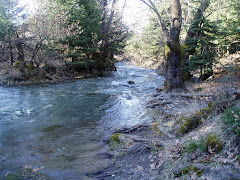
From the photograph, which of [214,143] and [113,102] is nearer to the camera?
[214,143]

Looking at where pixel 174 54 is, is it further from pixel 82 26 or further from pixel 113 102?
pixel 82 26

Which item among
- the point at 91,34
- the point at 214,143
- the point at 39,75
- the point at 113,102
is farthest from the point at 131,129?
the point at 91,34

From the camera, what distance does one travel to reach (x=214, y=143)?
4020mm

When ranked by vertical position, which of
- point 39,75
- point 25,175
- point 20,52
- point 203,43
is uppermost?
point 20,52

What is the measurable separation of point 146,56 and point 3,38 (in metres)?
19.5

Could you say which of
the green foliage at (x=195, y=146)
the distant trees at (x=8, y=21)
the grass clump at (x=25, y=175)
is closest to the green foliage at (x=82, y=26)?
the distant trees at (x=8, y=21)

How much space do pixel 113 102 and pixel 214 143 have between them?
345 inches

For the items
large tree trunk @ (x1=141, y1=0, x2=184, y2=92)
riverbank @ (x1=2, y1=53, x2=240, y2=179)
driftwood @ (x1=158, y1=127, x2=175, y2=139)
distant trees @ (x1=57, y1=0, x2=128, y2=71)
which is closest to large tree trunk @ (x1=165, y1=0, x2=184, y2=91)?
large tree trunk @ (x1=141, y1=0, x2=184, y2=92)

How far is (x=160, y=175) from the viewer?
4.05 metres

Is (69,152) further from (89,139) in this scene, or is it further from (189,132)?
(189,132)

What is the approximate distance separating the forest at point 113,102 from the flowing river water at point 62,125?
4 cm

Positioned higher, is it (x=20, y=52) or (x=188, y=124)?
(x=20, y=52)

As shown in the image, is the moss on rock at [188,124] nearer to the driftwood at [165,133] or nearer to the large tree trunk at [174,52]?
the driftwood at [165,133]

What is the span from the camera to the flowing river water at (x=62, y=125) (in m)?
5.44
